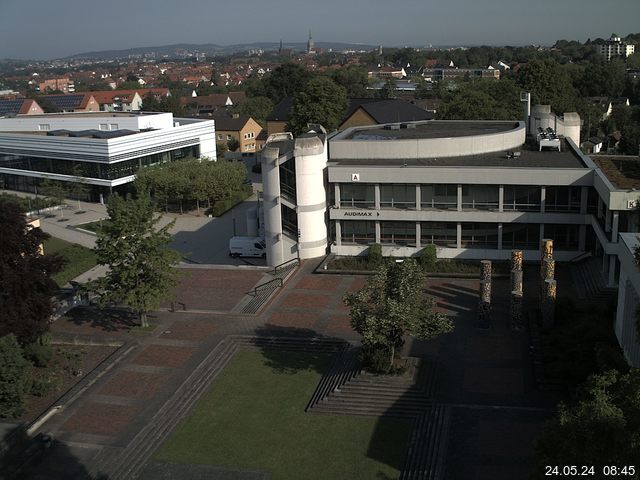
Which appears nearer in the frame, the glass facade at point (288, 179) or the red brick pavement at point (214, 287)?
the red brick pavement at point (214, 287)

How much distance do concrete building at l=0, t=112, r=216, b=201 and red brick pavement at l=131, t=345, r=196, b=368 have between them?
35.5 metres

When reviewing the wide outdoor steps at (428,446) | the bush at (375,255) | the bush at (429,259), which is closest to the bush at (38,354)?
the wide outdoor steps at (428,446)

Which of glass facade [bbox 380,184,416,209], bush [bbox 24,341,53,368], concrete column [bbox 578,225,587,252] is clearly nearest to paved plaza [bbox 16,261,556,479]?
bush [bbox 24,341,53,368]

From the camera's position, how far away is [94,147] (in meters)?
61.7

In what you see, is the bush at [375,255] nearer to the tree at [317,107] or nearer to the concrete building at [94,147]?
the concrete building at [94,147]

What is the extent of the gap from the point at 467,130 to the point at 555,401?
29.2 metres

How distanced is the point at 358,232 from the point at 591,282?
13.0m

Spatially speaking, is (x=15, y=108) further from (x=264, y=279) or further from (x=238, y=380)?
(x=238, y=380)

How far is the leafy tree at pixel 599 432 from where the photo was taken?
12462mm

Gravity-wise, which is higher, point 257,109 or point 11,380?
point 257,109

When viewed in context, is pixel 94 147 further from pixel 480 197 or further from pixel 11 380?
pixel 11 380

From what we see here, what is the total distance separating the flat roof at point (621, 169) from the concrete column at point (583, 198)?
1.29m

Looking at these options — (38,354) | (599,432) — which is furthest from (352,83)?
(599,432)

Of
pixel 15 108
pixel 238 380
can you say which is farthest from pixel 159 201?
pixel 15 108
